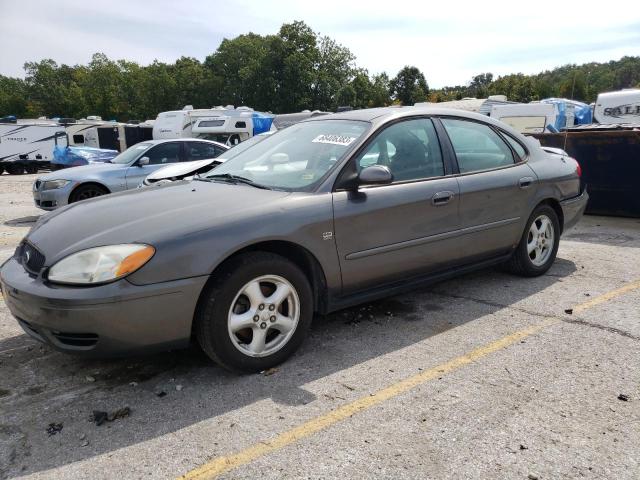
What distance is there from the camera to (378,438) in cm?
260

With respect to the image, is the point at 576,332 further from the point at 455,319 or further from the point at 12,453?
the point at 12,453

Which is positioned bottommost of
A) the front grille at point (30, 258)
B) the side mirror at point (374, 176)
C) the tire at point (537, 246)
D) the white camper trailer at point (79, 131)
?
the tire at point (537, 246)

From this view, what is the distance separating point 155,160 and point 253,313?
314 inches

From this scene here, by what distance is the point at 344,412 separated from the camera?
283cm

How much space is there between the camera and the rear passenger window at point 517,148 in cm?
490

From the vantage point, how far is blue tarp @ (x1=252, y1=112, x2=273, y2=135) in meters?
20.7

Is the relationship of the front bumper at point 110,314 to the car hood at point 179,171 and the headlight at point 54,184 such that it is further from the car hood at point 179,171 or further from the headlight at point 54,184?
the headlight at point 54,184

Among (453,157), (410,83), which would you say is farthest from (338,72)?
(453,157)

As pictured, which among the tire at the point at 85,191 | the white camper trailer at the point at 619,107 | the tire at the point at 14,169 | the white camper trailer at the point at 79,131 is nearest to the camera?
the tire at the point at 85,191

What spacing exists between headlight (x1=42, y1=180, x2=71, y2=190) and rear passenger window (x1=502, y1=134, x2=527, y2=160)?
7.86 metres

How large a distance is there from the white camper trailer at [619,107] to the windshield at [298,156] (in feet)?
42.6

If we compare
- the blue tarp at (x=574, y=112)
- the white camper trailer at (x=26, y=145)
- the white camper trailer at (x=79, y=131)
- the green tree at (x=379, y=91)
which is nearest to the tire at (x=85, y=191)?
the blue tarp at (x=574, y=112)

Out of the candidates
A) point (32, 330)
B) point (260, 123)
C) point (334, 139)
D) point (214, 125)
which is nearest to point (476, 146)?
point (334, 139)

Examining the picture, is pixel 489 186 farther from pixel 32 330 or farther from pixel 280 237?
pixel 32 330
